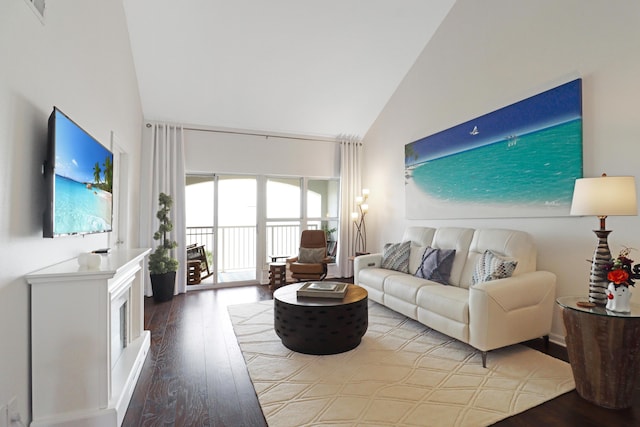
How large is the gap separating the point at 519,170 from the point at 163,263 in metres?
4.35

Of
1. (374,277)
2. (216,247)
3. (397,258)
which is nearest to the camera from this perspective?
(374,277)

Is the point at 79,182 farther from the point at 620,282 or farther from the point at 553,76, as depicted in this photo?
the point at 553,76

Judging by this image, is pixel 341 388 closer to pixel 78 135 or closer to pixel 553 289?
pixel 553 289

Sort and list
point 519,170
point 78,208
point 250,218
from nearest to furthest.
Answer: point 78,208 < point 519,170 < point 250,218

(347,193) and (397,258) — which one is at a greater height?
(347,193)

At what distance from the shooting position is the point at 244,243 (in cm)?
562

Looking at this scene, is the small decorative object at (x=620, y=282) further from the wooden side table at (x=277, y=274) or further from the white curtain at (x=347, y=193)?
the white curtain at (x=347, y=193)

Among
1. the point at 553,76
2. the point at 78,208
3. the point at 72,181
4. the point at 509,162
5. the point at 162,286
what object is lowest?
the point at 162,286

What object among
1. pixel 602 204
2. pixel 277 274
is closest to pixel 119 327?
pixel 277 274

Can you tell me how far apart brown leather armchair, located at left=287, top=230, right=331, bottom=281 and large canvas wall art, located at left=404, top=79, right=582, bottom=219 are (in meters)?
1.58

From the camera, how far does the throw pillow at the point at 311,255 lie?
4965mm

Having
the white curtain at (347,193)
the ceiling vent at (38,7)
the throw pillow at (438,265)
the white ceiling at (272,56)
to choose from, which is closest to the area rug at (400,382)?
the throw pillow at (438,265)

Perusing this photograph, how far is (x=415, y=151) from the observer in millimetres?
4520

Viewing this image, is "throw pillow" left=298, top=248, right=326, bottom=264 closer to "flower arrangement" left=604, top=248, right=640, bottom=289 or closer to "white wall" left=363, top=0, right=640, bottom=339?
A: "white wall" left=363, top=0, right=640, bottom=339
